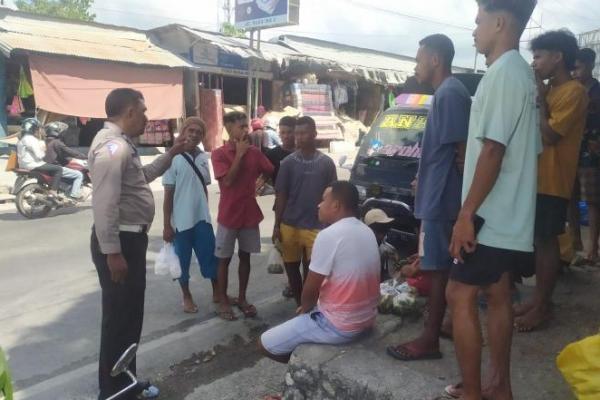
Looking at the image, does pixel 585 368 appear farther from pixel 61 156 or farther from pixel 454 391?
pixel 61 156

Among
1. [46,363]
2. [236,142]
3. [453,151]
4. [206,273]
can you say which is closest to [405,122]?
[236,142]

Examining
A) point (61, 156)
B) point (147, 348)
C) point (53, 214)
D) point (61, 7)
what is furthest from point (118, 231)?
point (61, 7)

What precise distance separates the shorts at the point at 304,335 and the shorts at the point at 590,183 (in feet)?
10.3

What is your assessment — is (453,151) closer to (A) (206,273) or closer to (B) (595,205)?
(A) (206,273)

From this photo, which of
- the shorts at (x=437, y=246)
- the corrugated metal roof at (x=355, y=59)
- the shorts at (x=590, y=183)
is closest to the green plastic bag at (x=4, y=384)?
the shorts at (x=437, y=246)

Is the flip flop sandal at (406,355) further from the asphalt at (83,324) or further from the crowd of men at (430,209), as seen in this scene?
the asphalt at (83,324)

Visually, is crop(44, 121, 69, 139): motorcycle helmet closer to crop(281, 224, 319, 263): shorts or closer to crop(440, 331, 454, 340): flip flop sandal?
crop(281, 224, 319, 263): shorts

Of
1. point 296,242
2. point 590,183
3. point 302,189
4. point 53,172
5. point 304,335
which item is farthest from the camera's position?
point 53,172

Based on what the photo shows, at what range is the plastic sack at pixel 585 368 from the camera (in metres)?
1.97

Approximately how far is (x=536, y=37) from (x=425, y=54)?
3.10 ft

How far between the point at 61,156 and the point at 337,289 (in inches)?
293

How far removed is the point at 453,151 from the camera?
2.68 m

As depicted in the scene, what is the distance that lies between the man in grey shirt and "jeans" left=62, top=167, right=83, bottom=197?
5599mm

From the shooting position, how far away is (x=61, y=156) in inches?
346
